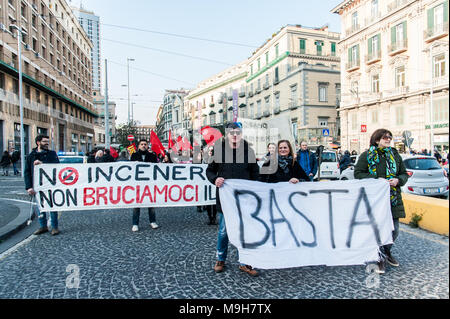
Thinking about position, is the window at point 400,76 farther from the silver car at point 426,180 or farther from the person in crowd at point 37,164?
the person in crowd at point 37,164

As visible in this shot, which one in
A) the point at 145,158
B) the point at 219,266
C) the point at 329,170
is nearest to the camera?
the point at 219,266

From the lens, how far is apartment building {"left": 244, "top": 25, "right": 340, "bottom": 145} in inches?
1474

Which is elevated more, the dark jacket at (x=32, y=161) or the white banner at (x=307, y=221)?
the dark jacket at (x=32, y=161)

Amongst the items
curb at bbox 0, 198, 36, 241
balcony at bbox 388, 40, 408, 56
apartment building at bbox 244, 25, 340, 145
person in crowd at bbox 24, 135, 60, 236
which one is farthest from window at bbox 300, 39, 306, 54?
person in crowd at bbox 24, 135, 60, 236

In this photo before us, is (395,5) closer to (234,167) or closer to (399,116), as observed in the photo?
(399,116)

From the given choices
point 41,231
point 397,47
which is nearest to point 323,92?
point 397,47

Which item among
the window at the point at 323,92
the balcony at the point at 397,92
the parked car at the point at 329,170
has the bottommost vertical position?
the parked car at the point at 329,170

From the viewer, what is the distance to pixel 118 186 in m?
6.21

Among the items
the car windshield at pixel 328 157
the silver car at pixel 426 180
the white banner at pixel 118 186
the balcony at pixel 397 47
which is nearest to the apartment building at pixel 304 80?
the balcony at pixel 397 47

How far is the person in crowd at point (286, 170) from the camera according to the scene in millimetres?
4320

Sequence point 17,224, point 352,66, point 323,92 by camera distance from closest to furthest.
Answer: point 17,224 → point 352,66 → point 323,92

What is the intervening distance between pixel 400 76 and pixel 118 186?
2772cm

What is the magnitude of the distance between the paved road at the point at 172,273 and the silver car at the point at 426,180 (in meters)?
3.70

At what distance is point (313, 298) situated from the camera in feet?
9.91
